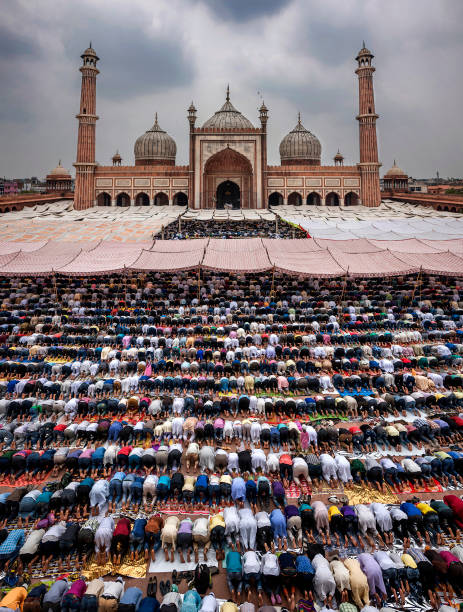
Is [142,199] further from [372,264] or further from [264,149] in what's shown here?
[372,264]

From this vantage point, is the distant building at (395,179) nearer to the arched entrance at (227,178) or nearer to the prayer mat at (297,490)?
the arched entrance at (227,178)

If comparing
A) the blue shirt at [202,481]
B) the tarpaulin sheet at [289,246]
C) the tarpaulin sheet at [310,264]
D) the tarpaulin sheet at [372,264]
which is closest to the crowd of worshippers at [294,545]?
the blue shirt at [202,481]

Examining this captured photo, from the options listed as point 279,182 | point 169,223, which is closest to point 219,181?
point 279,182

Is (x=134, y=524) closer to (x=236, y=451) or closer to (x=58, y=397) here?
(x=236, y=451)

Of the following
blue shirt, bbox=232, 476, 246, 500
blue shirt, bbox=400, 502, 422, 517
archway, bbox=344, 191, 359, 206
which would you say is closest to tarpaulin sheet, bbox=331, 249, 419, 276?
blue shirt, bbox=400, 502, 422, 517

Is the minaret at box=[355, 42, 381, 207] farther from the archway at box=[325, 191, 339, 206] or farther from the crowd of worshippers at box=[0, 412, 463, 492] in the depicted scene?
the crowd of worshippers at box=[0, 412, 463, 492]

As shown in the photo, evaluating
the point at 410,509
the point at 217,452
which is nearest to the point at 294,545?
the point at 410,509
